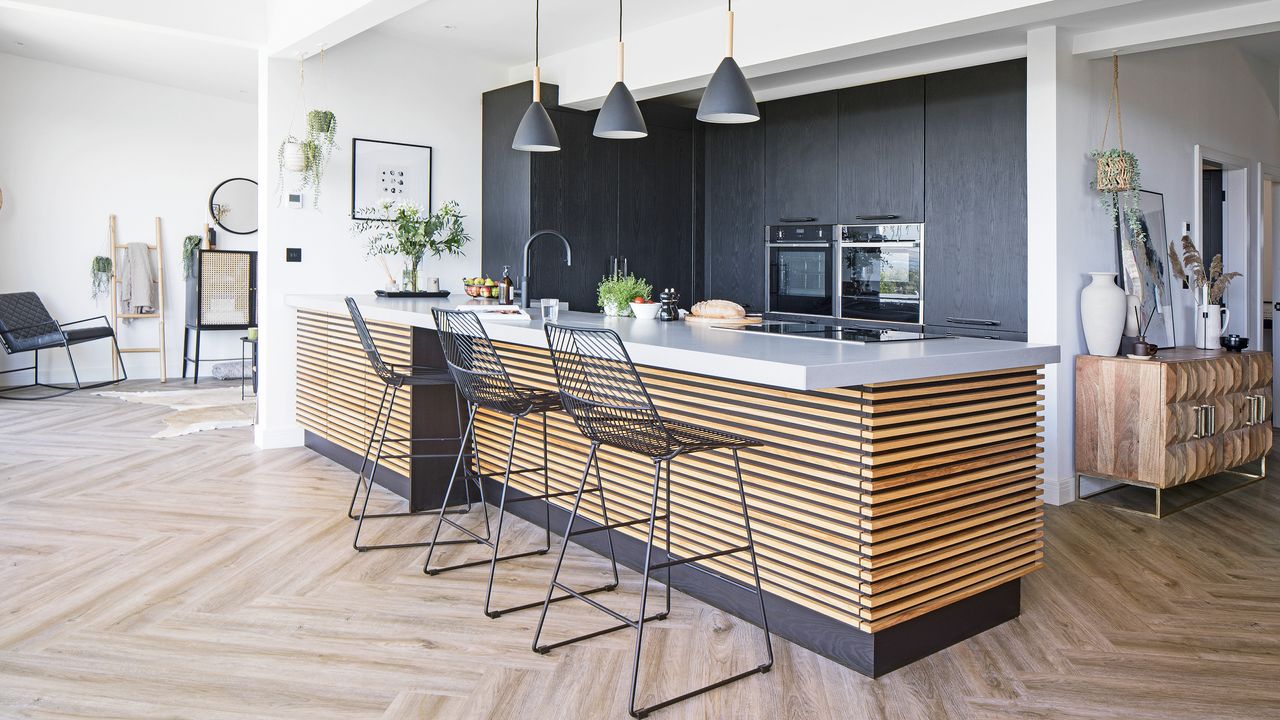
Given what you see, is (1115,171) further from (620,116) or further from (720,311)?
(620,116)

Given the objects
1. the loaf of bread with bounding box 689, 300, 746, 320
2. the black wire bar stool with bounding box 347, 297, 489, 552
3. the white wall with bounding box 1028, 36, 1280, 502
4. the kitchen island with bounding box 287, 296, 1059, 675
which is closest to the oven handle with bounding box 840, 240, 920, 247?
the white wall with bounding box 1028, 36, 1280, 502

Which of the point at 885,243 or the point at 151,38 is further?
the point at 151,38

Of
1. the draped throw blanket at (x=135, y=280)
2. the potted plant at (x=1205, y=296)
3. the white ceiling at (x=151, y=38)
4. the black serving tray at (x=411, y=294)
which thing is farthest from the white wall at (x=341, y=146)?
the potted plant at (x=1205, y=296)

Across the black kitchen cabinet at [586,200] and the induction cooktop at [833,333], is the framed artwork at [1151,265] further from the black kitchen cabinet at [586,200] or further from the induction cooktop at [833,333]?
the black kitchen cabinet at [586,200]

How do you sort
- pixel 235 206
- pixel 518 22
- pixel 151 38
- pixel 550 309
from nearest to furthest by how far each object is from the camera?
pixel 550 309 < pixel 518 22 < pixel 151 38 < pixel 235 206

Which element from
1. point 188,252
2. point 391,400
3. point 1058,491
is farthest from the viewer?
point 188,252

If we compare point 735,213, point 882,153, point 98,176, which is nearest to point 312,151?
point 735,213

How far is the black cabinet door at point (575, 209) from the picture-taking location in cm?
612

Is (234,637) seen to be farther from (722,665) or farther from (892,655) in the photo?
(892,655)

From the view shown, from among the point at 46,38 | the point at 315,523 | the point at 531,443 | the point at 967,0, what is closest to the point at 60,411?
the point at 46,38

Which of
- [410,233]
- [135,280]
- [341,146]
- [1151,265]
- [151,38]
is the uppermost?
[151,38]

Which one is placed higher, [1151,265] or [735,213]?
[735,213]

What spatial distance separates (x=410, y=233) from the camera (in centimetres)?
561

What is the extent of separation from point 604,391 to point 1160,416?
2938 mm
